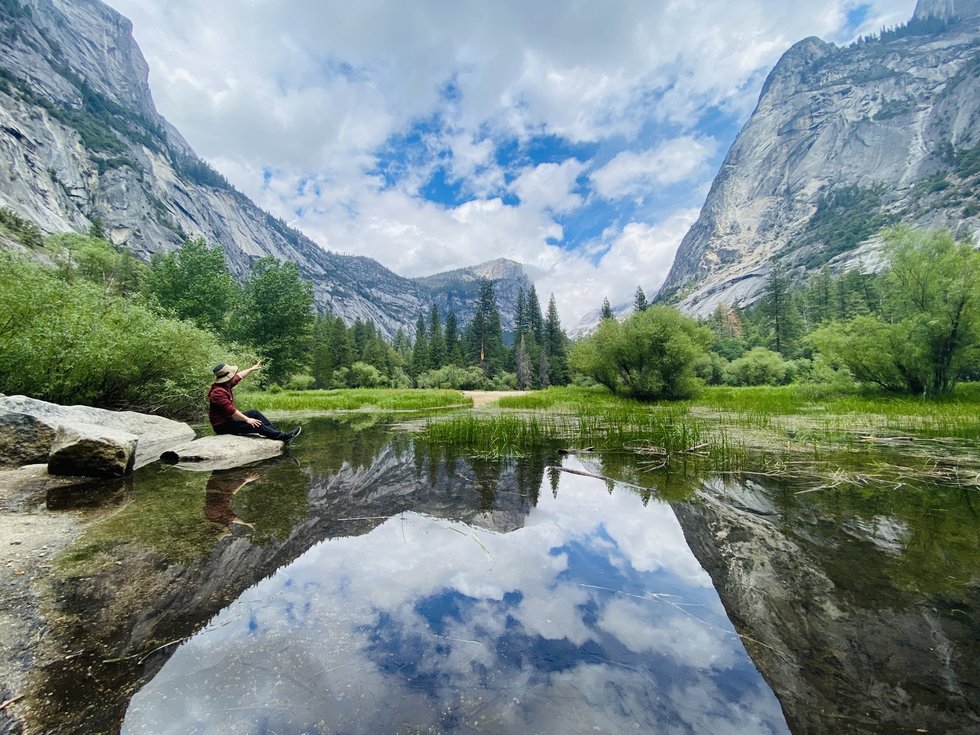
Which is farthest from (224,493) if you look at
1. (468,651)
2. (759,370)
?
(759,370)

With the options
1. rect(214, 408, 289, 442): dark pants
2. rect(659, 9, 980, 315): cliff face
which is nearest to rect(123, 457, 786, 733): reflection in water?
rect(214, 408, 289, 442): dark pants

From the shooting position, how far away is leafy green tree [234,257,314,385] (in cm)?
3603

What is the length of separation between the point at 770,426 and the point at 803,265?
5727 inches

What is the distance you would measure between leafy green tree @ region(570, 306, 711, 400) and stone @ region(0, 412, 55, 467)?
87.8 feet

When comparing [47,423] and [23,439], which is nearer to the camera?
[23,439]

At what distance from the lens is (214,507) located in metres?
5.18

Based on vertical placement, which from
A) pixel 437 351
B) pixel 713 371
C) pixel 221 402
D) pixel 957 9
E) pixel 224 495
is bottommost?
pixel 224 495

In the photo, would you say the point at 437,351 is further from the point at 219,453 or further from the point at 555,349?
the point at 219,453

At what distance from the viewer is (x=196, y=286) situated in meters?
35.7

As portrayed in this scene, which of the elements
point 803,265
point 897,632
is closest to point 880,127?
point 803,265

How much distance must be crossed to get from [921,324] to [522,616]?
26.6 metres

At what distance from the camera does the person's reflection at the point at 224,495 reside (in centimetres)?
466

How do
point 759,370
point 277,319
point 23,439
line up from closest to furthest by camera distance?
1. point 23,439
2. point 277,319
3. point 759,370

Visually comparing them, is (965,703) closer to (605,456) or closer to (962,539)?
(962,539)
